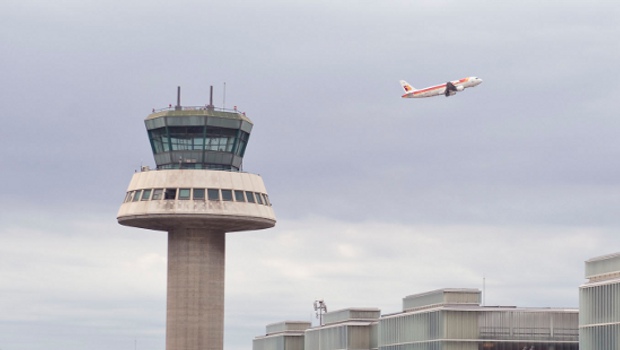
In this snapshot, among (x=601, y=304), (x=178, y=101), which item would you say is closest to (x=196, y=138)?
(x=178, y=101)

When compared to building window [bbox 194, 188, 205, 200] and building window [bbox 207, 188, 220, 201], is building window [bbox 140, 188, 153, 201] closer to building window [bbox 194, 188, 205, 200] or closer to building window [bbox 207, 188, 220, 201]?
building window [bbox 194, 188, 205, 200]

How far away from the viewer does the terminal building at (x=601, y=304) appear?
117 meters

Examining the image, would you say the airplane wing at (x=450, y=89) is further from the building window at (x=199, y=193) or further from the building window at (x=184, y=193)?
the building window at (x=184, y=193)

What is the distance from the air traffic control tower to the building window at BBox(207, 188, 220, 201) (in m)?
0.11

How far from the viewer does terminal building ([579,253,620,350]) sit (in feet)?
384

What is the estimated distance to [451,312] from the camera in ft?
469

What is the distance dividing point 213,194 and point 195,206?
126 inches

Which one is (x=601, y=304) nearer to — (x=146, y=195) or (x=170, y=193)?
(x=170, y=193)

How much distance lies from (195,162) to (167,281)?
563 inches

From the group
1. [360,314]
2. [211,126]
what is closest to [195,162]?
[211,126]

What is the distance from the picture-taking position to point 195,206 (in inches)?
6122

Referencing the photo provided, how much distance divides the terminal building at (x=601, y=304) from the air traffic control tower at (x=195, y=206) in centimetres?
4711

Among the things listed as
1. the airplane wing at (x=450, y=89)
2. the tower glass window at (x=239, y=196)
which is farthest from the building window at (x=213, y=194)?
the airplane wing at (x=450, y=89)

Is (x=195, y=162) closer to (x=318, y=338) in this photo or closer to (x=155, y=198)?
(x=155, y=198)
